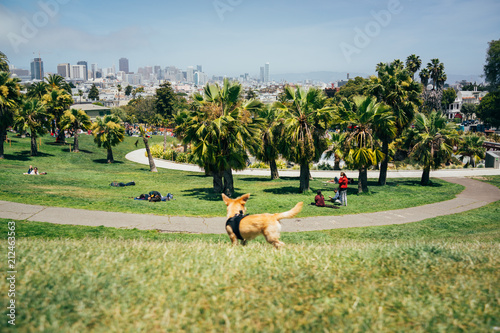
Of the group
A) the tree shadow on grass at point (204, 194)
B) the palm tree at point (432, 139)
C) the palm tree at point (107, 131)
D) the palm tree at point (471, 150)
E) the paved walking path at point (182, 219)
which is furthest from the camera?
the palm tree at point (471, 150)

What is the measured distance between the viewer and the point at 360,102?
20.0 meters

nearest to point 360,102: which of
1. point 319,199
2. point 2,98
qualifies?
point 319,199

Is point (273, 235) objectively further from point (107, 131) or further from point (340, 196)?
point (107, 131)

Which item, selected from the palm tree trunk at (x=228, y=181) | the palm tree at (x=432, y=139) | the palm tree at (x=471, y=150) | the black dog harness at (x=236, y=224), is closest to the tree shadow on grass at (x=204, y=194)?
the palm tree trunk at (x=228, y=181)

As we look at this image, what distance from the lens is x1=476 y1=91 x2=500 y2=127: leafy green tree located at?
6938 cm

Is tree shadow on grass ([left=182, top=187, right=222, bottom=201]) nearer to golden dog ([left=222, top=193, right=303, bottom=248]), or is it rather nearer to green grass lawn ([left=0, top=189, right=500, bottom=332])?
golden dog ([left=222, top=193, right=303, bottom=248])

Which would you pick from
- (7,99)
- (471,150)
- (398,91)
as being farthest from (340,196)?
(471,150)

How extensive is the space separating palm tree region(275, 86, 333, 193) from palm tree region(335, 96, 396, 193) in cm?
116

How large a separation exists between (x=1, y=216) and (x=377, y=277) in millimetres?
12543

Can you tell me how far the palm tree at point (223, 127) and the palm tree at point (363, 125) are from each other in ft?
18.1

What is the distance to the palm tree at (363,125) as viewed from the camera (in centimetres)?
1989

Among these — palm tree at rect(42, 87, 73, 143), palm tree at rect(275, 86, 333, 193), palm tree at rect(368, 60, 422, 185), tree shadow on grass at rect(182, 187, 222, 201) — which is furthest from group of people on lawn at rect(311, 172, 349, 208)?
palm tree at rect(42, 87, 73, 143)

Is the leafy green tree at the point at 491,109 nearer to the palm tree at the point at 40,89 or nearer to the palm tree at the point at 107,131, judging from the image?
the palm tree at the point at 107,131

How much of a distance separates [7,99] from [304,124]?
25692 millimetres
